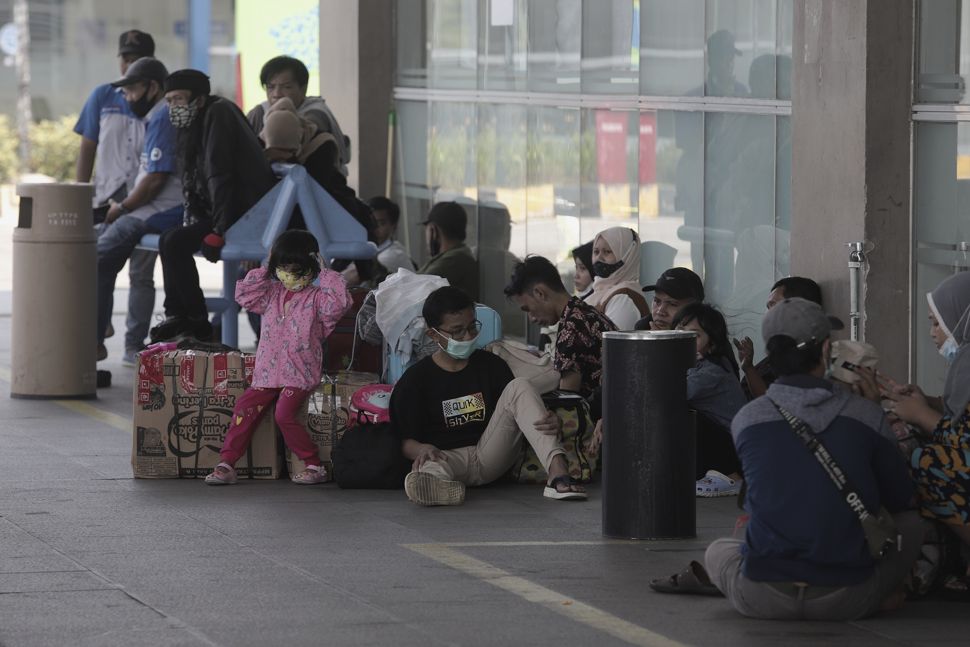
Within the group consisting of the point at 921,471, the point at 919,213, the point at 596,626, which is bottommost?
the point at 596,626

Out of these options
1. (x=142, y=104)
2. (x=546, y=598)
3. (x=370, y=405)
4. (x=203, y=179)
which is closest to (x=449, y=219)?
(x=203, y=179)

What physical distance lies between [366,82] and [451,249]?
3.73 metres

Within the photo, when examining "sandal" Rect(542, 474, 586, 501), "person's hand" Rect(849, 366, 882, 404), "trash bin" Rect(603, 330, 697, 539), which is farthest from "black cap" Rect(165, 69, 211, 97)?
"person's hand" Rect(849, 366, 882, 404)

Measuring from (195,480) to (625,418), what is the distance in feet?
8.79

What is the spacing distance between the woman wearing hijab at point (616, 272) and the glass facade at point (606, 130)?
2.19 feet

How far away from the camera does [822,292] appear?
31.0 ft

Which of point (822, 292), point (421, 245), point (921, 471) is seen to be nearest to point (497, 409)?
point (822, 292)

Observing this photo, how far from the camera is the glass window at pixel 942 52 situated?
911cm

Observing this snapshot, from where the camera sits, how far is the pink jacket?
356 inches

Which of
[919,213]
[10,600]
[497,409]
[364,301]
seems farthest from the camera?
[364,301]

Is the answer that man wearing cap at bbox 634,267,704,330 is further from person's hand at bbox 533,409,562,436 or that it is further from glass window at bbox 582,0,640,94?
glass window at bbox 582,0,640,94

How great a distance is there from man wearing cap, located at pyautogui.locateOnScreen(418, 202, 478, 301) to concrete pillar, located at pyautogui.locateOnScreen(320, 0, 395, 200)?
11.0 ft

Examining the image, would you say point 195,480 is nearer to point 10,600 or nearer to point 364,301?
point 364,301

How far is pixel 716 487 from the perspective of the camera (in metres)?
8.70
